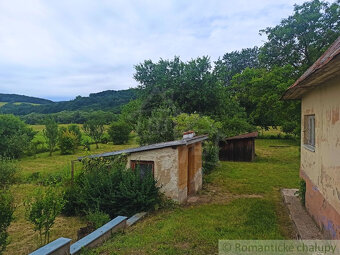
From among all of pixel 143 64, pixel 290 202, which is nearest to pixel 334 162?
pixel 290 202

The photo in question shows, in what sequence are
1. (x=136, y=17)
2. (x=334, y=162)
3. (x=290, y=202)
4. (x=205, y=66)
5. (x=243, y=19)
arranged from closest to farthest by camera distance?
(x=334, y=162)
(x=290, y=202)
(x=136, y=17)
(x=243, y=19)
(x=205, y=66)

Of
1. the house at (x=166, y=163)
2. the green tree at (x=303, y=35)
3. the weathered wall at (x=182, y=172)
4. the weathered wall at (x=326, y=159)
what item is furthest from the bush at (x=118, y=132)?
the weathered wall at (x=326, y=159)

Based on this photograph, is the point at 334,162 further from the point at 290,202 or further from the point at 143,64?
the point at 143,64

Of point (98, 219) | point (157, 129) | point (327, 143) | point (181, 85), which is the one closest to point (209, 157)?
point (157, 129)

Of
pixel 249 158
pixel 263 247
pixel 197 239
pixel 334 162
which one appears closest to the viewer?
pixel 334 162

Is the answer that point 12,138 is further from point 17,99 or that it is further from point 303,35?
point 17,99

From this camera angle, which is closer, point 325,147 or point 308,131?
point 325,147

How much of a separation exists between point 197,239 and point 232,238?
825 millimetres

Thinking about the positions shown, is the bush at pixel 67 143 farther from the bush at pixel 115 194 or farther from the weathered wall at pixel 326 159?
the weathered wall at pixel 326 159

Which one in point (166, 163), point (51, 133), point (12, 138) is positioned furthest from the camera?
point (51, 133)

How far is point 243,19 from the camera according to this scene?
43.9 ft

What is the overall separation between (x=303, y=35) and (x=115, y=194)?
668 inches

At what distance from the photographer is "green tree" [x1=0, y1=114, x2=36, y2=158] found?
1036 inches

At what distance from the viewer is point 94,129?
114ft
